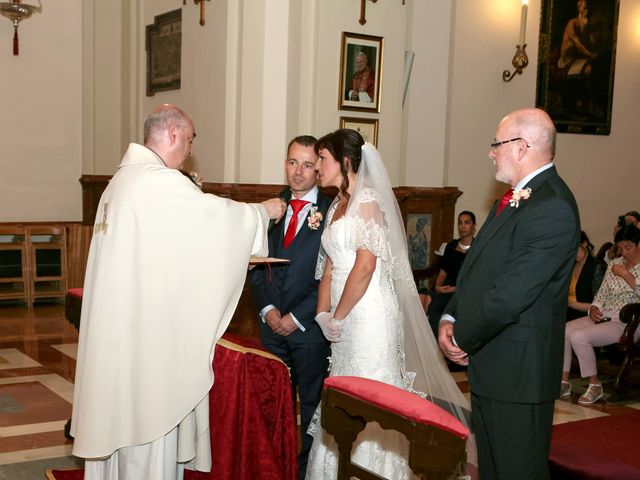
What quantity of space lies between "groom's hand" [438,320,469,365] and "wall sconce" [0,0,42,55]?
26.4 ft

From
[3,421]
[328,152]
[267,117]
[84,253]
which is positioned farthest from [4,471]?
[84,253]

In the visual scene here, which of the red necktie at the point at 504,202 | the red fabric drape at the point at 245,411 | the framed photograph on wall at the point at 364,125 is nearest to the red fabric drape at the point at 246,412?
the red fabric drape at the point at 245,411

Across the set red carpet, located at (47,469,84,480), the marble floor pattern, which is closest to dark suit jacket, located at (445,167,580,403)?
red carpet, located at (47,469,84,480)

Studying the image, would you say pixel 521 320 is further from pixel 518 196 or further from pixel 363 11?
pixel 363 11

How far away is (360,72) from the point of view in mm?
7863

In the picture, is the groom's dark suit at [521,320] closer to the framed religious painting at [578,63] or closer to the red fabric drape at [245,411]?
the red fabric drape at [245,411]

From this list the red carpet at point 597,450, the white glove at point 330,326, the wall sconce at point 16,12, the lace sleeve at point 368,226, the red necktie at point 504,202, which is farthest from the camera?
the wall sconce at point 16,12

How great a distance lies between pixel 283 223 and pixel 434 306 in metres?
3.59

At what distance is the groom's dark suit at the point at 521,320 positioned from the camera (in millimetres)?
3010

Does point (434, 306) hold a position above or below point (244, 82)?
below

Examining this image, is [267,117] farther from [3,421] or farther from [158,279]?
[158,279]

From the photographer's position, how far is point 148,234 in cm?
329

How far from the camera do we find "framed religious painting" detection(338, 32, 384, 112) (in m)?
7.77

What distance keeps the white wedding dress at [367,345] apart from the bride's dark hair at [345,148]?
168mm
